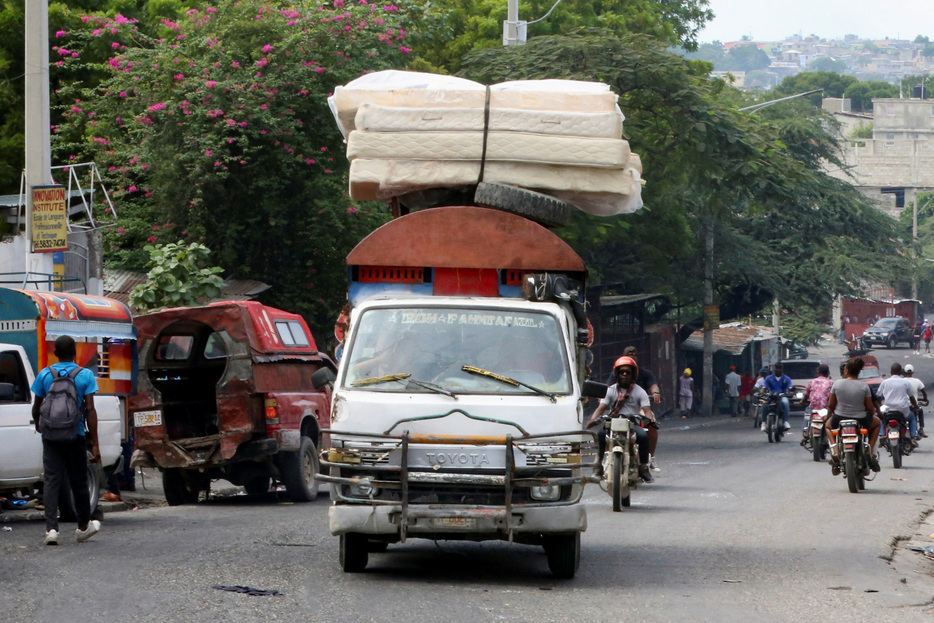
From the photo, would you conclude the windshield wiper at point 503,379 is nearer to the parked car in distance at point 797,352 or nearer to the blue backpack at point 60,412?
the blue backpack at point 60,412

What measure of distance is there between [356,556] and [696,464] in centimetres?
1374

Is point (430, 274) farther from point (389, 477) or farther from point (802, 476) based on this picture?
point (802, 476)

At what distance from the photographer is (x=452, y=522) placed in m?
8.88

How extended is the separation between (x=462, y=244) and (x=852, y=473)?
810cm

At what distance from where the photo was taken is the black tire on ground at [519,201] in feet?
35.2

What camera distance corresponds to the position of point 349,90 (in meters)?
11.6

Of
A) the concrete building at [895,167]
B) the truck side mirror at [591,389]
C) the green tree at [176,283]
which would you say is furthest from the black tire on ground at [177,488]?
the concrete building at [895,167]

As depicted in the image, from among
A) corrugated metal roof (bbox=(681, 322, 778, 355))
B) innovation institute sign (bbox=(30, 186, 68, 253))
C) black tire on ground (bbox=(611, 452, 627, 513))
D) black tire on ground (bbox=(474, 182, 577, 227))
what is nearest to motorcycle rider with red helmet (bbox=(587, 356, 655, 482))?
black tire on ground (bbox=(611, 452, 627, 513))

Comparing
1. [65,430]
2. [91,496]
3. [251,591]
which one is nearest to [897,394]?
[91,496]

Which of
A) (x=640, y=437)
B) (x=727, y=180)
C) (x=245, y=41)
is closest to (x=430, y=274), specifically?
(x=640, y=437)

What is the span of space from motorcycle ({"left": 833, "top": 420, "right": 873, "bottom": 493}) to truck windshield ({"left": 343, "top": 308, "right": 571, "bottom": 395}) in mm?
7242

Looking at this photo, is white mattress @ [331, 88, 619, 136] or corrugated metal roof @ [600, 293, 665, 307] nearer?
white mattress @ [331, 88, 619, 136]

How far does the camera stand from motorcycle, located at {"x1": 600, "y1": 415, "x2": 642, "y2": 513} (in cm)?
1384

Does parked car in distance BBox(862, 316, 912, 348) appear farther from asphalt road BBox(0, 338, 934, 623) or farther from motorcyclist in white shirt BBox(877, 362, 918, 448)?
asphalt road BBox(0, 338, 934, 623)
